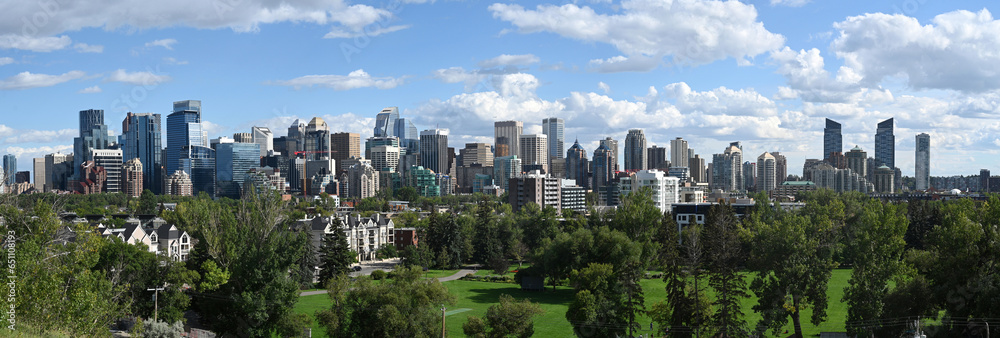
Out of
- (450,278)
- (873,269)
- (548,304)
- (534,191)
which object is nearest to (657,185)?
(534,191)

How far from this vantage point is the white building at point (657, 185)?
120325 millimetres

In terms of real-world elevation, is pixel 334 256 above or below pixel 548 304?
above

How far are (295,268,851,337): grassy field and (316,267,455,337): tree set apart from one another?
586 centimetres

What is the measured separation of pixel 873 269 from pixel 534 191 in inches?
3764

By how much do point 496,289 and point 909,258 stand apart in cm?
2997

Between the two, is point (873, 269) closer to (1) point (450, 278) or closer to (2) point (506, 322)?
(2) point (506, 322)

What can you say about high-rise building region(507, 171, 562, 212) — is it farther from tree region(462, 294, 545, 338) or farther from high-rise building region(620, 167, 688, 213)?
tree region(462, 294, 545, 338)

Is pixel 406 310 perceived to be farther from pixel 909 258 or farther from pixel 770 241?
pixel 909 258

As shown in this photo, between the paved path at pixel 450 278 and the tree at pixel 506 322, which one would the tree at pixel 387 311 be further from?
the paved path at pixel 450 278

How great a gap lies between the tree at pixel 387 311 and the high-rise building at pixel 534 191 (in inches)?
3720

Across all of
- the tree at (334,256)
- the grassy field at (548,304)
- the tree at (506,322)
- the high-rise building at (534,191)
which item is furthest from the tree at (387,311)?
the high-rise building at (534,191)

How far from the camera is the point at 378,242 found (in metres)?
84.4

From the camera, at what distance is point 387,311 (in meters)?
32.9

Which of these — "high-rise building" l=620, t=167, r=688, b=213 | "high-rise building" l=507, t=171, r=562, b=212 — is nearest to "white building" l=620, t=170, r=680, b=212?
"high-rise building" l=620, t=167, r=688, b=213
